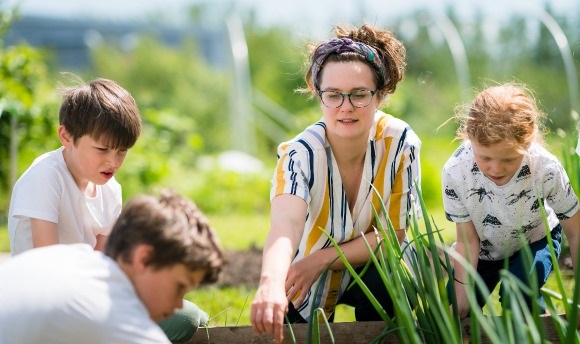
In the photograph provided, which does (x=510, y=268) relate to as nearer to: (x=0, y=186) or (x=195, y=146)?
(x=0, y=186)

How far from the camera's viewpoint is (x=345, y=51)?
293cm

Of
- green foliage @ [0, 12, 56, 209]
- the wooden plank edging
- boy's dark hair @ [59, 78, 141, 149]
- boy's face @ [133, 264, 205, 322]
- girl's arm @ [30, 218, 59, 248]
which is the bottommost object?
the wooden plank edging

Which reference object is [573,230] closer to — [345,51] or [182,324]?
[345,51]

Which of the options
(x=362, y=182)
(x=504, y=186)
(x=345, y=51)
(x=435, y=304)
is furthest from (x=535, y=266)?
(x=345, y=51)

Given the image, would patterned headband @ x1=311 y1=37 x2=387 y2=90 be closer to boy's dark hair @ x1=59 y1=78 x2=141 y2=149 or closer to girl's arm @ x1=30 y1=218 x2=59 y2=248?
boy's dark hair @ x1=59 y1=78 x2=141 y2=149

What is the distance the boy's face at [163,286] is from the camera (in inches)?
76.8

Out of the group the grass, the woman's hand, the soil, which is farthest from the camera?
the grass

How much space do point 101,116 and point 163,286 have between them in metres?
0.94

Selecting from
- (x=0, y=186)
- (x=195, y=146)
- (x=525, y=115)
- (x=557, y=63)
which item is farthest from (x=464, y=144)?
(x=557, y=63)

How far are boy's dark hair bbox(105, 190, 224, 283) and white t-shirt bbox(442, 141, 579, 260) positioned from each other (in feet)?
3.94

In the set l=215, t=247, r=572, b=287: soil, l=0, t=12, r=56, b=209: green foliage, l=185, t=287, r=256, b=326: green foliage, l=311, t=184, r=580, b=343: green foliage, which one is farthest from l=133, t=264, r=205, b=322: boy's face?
l=0, t=12, r=56, b=209: green foliage

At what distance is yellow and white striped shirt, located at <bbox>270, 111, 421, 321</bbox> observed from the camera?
2979 millimetres

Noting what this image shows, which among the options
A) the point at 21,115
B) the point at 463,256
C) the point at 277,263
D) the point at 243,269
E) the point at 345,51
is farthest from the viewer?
the point at 21,115

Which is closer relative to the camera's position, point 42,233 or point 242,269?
point 42,233
